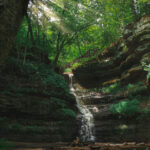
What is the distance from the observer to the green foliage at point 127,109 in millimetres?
8984

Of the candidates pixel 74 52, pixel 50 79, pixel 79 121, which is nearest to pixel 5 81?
pixel 50 79

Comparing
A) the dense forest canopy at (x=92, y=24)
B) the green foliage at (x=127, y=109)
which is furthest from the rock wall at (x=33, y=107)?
the dense forest canopy at (x=92, y=24)

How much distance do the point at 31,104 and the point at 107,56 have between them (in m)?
11.9

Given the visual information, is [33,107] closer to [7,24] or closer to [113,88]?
[7,24]

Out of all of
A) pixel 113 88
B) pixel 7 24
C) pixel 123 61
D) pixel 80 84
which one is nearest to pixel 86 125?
pixel 113 88

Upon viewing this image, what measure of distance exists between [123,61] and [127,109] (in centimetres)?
662

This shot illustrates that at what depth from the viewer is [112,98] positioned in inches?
482

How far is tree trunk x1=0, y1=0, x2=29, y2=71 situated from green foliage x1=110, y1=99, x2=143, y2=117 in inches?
363

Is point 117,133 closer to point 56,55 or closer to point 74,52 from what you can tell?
point 56,55

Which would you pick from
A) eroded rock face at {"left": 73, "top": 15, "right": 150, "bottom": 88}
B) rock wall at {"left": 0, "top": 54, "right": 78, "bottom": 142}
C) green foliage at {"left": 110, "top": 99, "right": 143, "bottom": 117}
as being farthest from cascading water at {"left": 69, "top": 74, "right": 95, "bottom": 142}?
eroded rock face at {"left": 73, "top": 15, "right": 150, "bottom": 88}

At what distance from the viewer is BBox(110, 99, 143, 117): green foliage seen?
8984mm

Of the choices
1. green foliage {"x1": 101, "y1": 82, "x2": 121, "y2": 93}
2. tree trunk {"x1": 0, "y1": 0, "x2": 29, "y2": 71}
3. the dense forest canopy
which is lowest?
tree trunk {"x1": 0, "y1": 0, "x2": 29, "y2": 71}

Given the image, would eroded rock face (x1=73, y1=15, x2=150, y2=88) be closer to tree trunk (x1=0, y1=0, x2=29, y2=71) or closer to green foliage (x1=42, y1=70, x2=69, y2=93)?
green foliage (x1=42, y1=70, x2=69, y2=93)

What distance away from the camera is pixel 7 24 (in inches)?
57.2
